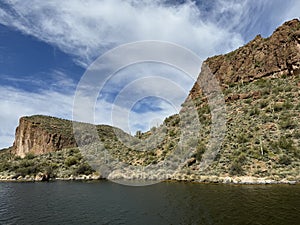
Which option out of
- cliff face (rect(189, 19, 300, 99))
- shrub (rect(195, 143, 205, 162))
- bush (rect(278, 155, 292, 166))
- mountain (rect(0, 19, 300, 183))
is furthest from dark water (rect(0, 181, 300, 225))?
cliff face (rect(189, 19, 300, 99))

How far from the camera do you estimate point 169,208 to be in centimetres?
2320

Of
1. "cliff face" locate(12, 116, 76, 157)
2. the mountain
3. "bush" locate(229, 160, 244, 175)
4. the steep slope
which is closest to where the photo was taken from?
"bush" locate(229, 160, 244, 175)

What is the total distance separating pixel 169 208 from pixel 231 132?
108ft

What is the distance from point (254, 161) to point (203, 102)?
132ft

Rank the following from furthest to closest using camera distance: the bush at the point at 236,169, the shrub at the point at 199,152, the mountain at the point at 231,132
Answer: the shrub at the point at 199,152 → the mountain at the point at 231,132 → the bush at the point at 236,169

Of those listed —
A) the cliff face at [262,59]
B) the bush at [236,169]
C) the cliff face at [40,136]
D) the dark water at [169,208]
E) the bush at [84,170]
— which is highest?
the cliff face at [262,59]

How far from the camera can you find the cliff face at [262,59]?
209 ft

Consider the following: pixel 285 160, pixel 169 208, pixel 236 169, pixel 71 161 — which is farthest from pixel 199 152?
pixel 71 161

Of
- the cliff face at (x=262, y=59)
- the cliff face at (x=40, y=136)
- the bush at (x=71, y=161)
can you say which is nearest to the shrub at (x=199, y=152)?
the cliff face at (x=262, y=59)

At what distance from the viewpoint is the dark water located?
18.9 metres

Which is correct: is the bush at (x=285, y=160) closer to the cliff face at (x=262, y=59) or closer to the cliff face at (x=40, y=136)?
the cliff face at (x=262, y=59)

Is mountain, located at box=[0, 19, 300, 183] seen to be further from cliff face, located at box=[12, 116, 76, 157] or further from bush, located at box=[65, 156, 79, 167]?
cliff face, located at box=[12, 116, 76, 157]

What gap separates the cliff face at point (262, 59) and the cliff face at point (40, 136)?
62929mm

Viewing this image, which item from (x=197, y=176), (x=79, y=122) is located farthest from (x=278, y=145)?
(x=79, y=122)
